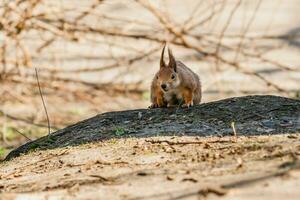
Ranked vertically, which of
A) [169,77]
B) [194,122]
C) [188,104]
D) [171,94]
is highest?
[169,77]

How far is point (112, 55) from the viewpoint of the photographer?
428 inches

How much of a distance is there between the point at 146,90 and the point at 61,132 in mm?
4376

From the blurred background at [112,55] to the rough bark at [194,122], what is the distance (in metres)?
2.80

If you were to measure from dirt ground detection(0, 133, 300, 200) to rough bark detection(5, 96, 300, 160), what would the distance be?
0.23m

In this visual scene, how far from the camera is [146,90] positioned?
11.0m

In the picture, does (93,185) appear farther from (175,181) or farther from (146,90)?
(146,90)

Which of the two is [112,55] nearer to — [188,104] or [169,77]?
[169,77]

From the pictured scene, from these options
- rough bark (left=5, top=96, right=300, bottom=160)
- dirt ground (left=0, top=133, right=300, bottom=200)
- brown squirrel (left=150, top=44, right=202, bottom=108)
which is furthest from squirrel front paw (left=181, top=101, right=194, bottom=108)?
dirt ground (left=0, top=133, right=300, bottom=200)

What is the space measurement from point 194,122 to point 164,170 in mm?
1315

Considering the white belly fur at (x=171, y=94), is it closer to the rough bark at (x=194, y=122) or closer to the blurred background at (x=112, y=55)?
the rough bark at (x=194, y=122)

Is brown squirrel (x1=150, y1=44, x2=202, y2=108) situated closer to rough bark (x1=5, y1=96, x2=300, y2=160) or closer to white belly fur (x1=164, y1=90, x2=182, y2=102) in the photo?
white belly fur (x1=164, y1=90, x2=182, y2=102)

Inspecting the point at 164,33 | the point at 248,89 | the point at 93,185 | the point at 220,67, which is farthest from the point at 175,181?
the point at 248,89

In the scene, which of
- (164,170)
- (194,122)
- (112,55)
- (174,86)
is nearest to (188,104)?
(174,86)

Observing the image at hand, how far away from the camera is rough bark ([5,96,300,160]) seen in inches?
226
